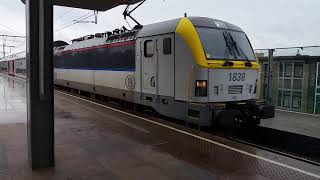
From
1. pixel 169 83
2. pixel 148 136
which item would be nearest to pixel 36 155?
pixel 148 136

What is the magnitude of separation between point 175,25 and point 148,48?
4.97 ft

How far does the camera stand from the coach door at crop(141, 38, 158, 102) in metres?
10.6

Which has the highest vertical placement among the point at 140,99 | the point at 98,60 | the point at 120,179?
the point at 98,60

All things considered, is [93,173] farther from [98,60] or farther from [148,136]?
[98,60]

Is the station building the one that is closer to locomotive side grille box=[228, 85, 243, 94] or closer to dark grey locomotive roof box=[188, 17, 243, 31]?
dark grey locomotive roof box=[188, 17, 243, 31]

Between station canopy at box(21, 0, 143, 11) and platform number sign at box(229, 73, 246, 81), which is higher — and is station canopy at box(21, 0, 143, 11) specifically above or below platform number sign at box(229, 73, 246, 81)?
above

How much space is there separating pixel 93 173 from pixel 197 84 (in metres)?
4.17

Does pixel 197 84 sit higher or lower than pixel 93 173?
higher

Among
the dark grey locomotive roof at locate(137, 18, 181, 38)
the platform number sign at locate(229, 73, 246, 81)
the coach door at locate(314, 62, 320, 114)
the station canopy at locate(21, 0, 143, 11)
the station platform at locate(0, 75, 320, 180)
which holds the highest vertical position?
the station canopy at locate(21, 0, 143, 11)

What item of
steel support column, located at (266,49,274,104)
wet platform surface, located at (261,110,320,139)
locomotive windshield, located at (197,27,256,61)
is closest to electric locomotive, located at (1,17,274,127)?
locomotive windshield, located at (197,27,256,61)

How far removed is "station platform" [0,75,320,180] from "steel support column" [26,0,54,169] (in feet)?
1.52

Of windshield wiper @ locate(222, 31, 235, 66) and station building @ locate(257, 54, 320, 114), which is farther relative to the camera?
station building @ locate(257, 54, 320, 114)

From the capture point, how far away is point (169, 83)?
32.9ft

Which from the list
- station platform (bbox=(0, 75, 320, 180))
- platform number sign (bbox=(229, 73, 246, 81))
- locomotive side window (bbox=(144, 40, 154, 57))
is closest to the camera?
station platform (bbox=(0, 75, 320, 180))
